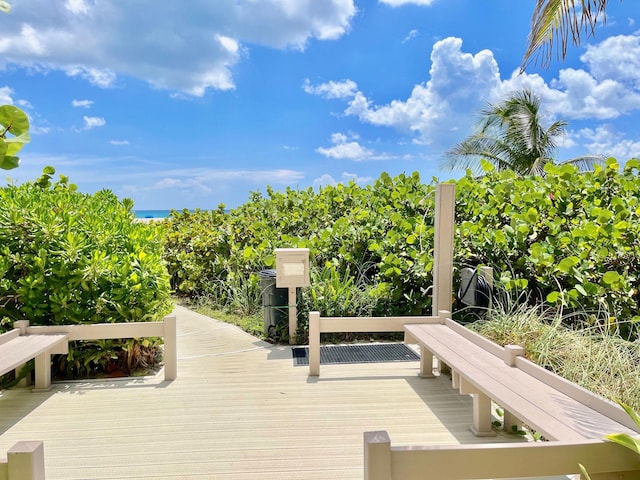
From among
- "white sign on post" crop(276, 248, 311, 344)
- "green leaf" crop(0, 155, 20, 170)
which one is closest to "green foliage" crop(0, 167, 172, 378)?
"white sign on post" crop(276, 248, 311, 344)

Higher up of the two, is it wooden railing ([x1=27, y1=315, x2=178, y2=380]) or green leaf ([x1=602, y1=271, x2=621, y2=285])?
green leaf ([x1=602, y1=271, x2=621, y2=285])

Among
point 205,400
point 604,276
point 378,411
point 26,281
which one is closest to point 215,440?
point 205,400

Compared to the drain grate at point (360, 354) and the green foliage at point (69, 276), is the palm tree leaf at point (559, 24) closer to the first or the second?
Result: the drain grate at point (360, 354)

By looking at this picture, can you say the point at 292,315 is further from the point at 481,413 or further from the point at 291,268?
the point at 481,413

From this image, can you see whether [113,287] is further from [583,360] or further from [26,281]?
[583,360]

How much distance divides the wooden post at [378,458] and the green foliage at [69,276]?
3.33m

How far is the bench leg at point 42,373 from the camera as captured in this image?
402 cm

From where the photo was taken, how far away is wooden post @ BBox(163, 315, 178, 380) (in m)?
4.23

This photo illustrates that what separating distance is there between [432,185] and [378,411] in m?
4.86

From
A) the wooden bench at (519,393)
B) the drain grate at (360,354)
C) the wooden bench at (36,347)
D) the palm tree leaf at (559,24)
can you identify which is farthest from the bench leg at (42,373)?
the palm tree leaf at (559,24)

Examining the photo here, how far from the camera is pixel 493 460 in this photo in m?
1.80

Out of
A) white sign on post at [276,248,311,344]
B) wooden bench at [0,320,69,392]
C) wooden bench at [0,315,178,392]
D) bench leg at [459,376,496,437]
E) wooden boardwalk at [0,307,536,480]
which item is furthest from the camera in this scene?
white sign on post at [276,248,311,344]

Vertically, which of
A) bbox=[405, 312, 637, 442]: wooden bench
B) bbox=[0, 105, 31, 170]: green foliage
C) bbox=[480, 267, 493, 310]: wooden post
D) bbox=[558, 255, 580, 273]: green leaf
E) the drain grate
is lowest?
the drain grate

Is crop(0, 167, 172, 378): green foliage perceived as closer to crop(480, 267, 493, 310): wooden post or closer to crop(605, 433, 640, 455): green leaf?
crop(480, 267, 493, 310): wooden post
